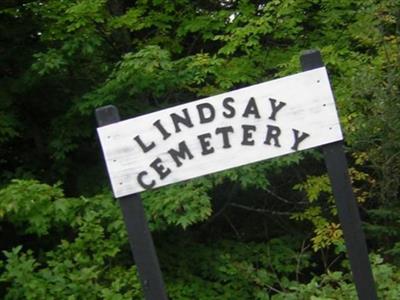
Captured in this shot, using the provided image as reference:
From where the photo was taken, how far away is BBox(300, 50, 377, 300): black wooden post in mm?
3164

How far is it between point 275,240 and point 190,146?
3568 millimetres

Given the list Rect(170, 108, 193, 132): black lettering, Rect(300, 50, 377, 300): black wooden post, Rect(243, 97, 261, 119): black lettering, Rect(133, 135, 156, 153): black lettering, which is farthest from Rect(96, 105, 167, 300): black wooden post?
Rect(300, 50, 377, 300): black wooden post

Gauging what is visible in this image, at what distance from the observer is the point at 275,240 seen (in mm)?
6484

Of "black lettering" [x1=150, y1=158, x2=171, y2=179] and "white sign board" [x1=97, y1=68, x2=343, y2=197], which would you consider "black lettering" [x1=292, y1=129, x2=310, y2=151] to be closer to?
"white sign board" [x1=97, y1=68, x2=343, y2=197]

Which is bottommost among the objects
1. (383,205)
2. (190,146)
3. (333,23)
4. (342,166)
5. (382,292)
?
(382,292)

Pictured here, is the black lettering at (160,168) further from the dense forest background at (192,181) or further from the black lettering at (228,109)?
the dense forest background at (192,181)

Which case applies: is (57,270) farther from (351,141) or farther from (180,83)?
(351,141)

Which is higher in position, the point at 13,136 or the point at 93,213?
the point at 13,136

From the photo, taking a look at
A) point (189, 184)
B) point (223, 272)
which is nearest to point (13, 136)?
point (189, 184)

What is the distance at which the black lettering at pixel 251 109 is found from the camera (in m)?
3.16

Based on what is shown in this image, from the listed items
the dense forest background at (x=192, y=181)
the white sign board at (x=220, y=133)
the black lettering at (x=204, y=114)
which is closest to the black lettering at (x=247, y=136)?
the white sign board at (x=220, y=133)

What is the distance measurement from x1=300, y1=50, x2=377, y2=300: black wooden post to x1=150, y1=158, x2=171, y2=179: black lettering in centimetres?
77

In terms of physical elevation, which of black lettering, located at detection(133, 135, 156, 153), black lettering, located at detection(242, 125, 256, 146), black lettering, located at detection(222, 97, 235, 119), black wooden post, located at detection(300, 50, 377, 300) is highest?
black lettering, located at detection(222, 97, 235, 119)

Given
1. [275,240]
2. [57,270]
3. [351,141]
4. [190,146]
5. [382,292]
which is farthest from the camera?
[275,240]
